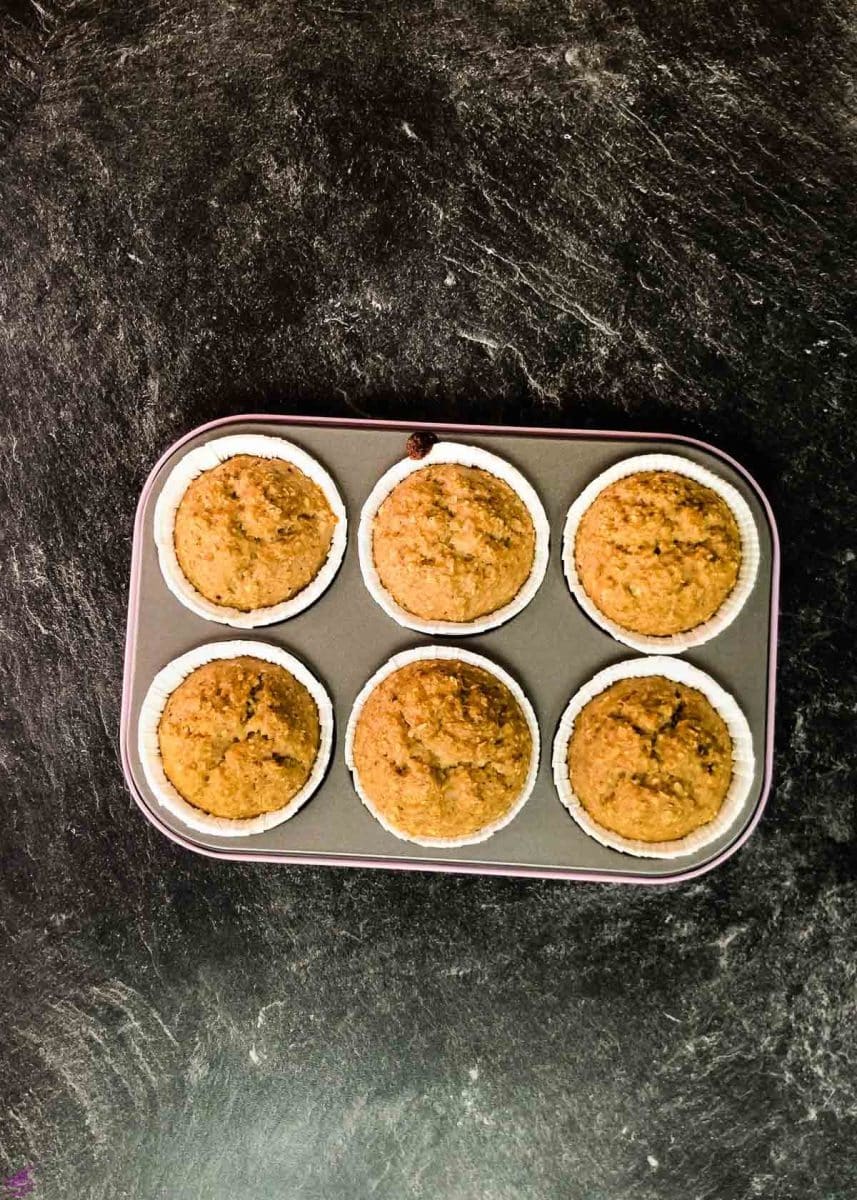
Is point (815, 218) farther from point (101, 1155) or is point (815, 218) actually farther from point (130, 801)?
point (101, 1155)

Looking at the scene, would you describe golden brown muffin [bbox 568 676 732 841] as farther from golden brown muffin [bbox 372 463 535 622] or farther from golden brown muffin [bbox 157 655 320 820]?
golden brown muffin [bbox 157 655 320 820]

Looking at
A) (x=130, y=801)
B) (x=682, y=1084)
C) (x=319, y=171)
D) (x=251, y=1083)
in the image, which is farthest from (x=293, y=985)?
(x=319, y=171)

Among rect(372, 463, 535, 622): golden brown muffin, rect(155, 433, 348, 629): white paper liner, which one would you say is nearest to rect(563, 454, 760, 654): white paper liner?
rect(372, 463, 535, 622): golden brown muffin

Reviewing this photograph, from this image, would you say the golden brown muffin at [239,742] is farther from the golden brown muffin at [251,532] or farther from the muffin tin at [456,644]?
the golden brown muffin at [251,532]

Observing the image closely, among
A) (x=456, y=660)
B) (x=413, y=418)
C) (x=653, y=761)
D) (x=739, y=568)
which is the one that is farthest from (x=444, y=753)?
(x=413, y=418)

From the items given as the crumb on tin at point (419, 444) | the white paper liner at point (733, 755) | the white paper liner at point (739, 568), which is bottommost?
the white paper liner at point (733, 755)

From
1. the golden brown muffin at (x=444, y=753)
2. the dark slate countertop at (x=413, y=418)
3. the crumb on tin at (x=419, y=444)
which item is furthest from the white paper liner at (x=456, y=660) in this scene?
the crumb on tin at (x=419, y=444)

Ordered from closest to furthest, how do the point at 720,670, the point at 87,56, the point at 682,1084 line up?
the point at 720,670, the point at 682,1084, the point at 87,56
